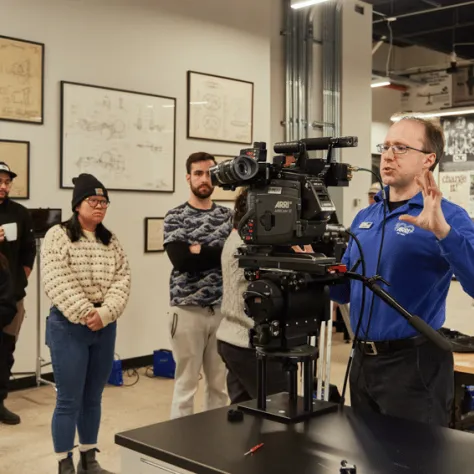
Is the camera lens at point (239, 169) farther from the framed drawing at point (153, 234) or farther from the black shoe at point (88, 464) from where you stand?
the framed drawing at point (153, 234)

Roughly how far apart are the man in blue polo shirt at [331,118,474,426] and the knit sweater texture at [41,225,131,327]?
149 cm

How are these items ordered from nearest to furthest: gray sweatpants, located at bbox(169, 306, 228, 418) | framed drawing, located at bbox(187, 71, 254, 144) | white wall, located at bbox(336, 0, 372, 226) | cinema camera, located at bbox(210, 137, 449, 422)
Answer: cinema camera, located at bbox(210, 137, 449, 422) → gray sweatpants, located at bbox(169, 306, 228, 418) → framed drawing, located at bbox(187, 71, 254, 144) → white wall, located at bbox(336, 0, 372, 226)

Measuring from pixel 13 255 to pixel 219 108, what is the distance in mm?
2609

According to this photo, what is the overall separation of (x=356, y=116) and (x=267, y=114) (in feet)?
6.05

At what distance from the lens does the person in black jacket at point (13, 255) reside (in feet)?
14.4

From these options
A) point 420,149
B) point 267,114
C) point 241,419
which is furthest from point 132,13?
point 241,419

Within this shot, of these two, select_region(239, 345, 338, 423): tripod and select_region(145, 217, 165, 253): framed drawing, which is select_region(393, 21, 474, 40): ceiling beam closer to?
select_region(145, 217, 165, 253): framed drawing

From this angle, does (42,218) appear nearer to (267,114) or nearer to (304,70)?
(267,114)

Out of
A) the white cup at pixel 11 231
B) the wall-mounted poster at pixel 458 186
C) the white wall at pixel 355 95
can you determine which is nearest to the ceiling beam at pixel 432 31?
the white wall at pixel 355 95

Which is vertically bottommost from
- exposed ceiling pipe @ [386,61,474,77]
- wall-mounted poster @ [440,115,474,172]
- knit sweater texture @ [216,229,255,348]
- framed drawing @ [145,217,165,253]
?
knit sweater texture @ [216,229,255,348]

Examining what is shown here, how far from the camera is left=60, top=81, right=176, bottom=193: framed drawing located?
17.4ft

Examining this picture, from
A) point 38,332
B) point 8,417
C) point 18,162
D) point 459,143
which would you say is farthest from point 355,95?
point 8,417

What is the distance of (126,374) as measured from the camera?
559cm

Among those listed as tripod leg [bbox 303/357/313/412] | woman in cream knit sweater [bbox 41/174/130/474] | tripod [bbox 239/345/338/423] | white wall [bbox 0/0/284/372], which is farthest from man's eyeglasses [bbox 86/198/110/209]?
white wall [bbox 0/0/284/372]
